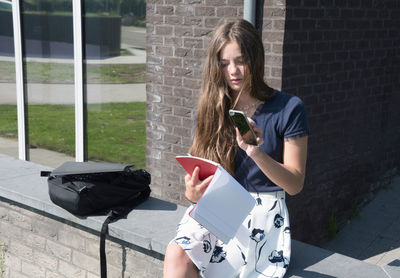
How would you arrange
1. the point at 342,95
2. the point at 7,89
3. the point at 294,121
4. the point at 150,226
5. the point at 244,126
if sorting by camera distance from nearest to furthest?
the point at 244,126
the point at 294,121
the point at 150,226
the point at 342,95
the point at 7,89

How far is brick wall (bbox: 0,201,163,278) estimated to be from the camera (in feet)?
10.6

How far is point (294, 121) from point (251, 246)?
62 cm

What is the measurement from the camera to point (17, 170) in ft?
14.1

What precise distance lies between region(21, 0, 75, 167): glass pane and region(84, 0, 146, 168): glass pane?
0.95 feet

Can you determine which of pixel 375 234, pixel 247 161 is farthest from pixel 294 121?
pixel 375 234

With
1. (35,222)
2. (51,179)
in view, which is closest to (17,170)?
(35,222)

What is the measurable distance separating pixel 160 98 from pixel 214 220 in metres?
3.16

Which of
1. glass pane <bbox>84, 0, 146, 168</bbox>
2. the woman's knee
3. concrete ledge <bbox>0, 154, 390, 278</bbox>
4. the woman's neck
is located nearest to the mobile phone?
the woman's neck

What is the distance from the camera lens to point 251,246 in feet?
8.86

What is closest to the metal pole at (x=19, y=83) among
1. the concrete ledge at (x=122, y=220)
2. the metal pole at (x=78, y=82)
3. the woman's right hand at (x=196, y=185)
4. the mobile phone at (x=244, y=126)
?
the metal pole at (x=78, y=82)

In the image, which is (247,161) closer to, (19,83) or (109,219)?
(109,219)

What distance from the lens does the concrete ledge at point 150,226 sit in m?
2.75

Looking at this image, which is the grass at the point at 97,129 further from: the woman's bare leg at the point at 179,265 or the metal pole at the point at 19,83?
the woman's bare leg at the point at 179,265

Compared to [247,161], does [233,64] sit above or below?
above
